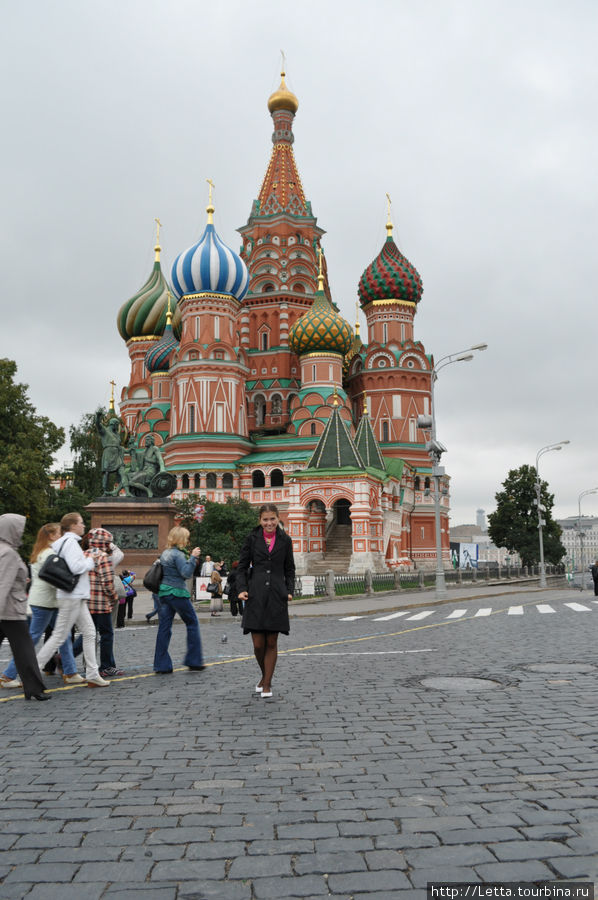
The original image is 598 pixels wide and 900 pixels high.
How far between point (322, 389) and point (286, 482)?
7702 mm

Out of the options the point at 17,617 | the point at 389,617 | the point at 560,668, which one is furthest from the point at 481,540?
the point at 17,617

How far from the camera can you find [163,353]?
5981 cm

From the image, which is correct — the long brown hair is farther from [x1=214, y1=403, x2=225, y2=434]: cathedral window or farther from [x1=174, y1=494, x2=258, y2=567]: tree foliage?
[x1=214, y1=403, x2=225, y2=434]: cathedral window

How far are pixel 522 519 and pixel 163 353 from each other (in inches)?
1348

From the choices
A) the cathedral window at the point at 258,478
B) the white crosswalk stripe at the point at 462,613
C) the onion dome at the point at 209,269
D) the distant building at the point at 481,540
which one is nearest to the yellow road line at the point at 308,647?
the white crosswalk stripe at the point at 462,613

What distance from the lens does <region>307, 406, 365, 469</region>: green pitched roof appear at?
43312 millimetres

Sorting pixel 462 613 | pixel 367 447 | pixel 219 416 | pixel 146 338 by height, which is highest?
pixel 146 338

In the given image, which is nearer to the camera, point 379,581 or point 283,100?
point 379,581

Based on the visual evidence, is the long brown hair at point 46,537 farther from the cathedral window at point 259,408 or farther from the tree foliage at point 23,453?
the cathedral window at point 259,408

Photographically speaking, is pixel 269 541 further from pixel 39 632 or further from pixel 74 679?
pixel 39 632

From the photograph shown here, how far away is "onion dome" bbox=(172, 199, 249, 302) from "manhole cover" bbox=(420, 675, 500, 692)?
155 ft

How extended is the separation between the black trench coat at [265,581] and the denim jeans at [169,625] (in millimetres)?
1524

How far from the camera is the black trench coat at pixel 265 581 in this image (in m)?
7.67

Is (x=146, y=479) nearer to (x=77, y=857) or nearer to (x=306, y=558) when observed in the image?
(x=306, y=558)
